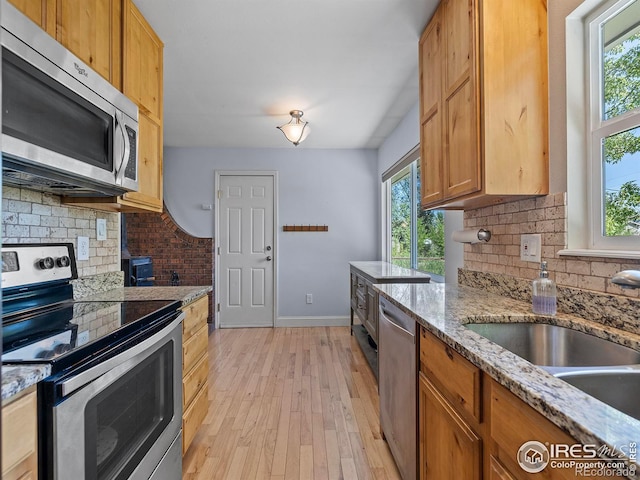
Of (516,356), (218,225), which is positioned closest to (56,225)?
(516,356)

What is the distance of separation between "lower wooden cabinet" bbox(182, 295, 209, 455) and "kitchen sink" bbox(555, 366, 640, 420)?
62.0 inches

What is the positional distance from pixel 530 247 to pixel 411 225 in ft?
6.65

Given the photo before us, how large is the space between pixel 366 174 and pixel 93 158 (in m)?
3.70

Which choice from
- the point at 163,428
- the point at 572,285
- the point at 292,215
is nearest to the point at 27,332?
the point at 163,428

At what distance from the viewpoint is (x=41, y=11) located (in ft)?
3.90

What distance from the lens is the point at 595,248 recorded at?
1.36m

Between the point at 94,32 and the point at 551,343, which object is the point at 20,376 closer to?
the point at 94,32

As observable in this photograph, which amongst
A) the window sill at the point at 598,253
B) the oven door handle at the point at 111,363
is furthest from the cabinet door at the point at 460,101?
the oven door handle at the point at 111,363

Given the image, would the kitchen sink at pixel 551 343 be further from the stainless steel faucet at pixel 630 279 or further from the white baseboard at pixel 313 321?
the white baseboard at pixel 313 321

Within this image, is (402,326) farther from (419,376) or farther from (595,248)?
(595,248)

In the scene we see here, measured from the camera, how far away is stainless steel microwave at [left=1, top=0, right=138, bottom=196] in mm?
1010

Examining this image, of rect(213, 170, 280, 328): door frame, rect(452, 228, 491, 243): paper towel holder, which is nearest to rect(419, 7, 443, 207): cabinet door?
rect(452, 228, 491, 243): paper towel holder

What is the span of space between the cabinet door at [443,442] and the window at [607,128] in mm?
797

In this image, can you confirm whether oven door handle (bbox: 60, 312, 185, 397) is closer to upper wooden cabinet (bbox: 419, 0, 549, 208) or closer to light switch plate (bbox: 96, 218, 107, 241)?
light switch plate (bbox: 96, 218, 107, 241)
